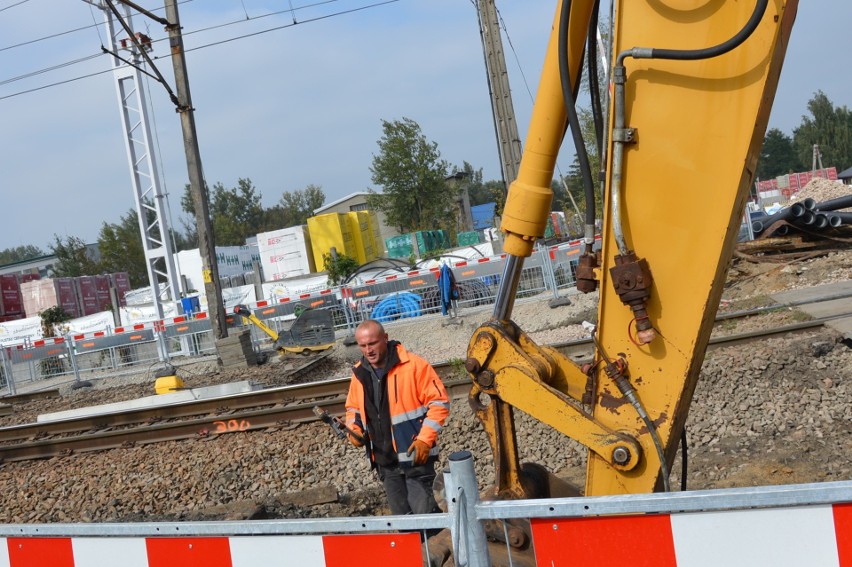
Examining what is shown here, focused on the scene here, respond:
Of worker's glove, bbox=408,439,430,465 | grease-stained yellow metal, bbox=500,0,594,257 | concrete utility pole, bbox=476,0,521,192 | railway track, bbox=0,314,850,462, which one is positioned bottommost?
railway track, bbox=0,314,850,462

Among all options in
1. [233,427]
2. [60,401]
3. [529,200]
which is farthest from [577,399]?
[60,401]

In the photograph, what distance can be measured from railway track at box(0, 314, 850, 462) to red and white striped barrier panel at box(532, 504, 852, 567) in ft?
21.3

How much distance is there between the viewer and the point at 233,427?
9406 millimetres

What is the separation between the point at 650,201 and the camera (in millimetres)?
3104

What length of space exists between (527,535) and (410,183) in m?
49.1

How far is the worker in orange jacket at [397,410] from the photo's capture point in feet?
15.2

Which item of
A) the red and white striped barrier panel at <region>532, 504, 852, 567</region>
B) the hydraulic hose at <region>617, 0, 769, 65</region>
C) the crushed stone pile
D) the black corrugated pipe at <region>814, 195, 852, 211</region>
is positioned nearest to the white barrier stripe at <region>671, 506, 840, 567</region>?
the red and white striped barrier panel at <region>532, 504, 852, 567</region>

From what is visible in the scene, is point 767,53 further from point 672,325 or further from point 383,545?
point 383,545

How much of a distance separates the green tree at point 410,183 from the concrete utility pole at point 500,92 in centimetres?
3350

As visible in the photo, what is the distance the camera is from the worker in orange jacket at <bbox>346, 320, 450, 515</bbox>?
4645mm

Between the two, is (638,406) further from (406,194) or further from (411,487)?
(406,194)

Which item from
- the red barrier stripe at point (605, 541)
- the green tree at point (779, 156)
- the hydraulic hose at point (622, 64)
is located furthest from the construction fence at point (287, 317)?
the green tree at point (779, 156)

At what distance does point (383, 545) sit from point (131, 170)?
74.0ft

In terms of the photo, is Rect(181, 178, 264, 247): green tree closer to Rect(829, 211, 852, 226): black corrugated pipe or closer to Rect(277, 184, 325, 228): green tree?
Rect(277, 184, 325, 228): green tree
